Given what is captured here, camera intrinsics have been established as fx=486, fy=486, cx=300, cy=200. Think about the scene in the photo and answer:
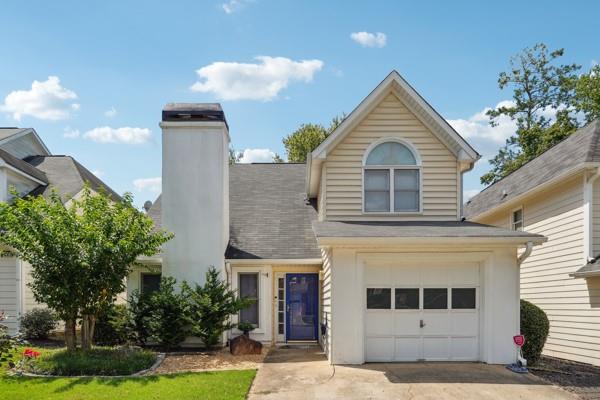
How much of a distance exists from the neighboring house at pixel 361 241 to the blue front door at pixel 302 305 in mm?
29

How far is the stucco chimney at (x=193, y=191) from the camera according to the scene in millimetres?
13258

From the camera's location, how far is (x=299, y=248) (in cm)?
1399

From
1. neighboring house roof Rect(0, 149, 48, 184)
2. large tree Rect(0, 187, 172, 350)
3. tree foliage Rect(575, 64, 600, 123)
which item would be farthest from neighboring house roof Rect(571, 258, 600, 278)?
tree foliage Rect(575, 64, 600, 123)

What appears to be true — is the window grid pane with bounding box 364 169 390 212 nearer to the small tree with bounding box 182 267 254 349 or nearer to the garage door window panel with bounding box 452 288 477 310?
the garage door window panel with bounding box 452 288 477 310

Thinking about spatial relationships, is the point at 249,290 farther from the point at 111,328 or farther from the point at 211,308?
the point at 111,328

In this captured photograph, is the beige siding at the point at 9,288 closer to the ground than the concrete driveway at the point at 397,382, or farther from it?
farther from it

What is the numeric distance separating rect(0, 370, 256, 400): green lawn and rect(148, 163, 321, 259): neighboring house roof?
4790mm

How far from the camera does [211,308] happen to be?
40.0 feet

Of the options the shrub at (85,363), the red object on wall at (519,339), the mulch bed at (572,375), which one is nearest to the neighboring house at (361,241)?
the red object on wall at (519,339)

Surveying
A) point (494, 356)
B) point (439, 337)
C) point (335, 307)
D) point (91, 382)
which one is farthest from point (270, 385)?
point (494, 356)

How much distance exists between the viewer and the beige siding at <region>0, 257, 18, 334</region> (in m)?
14.5

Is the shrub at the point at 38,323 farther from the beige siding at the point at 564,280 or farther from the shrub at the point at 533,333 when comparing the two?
the beige siding at the point at 564,280

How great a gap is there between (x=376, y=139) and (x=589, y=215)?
528 centimetres

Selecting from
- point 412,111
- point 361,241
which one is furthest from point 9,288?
point 412,111
